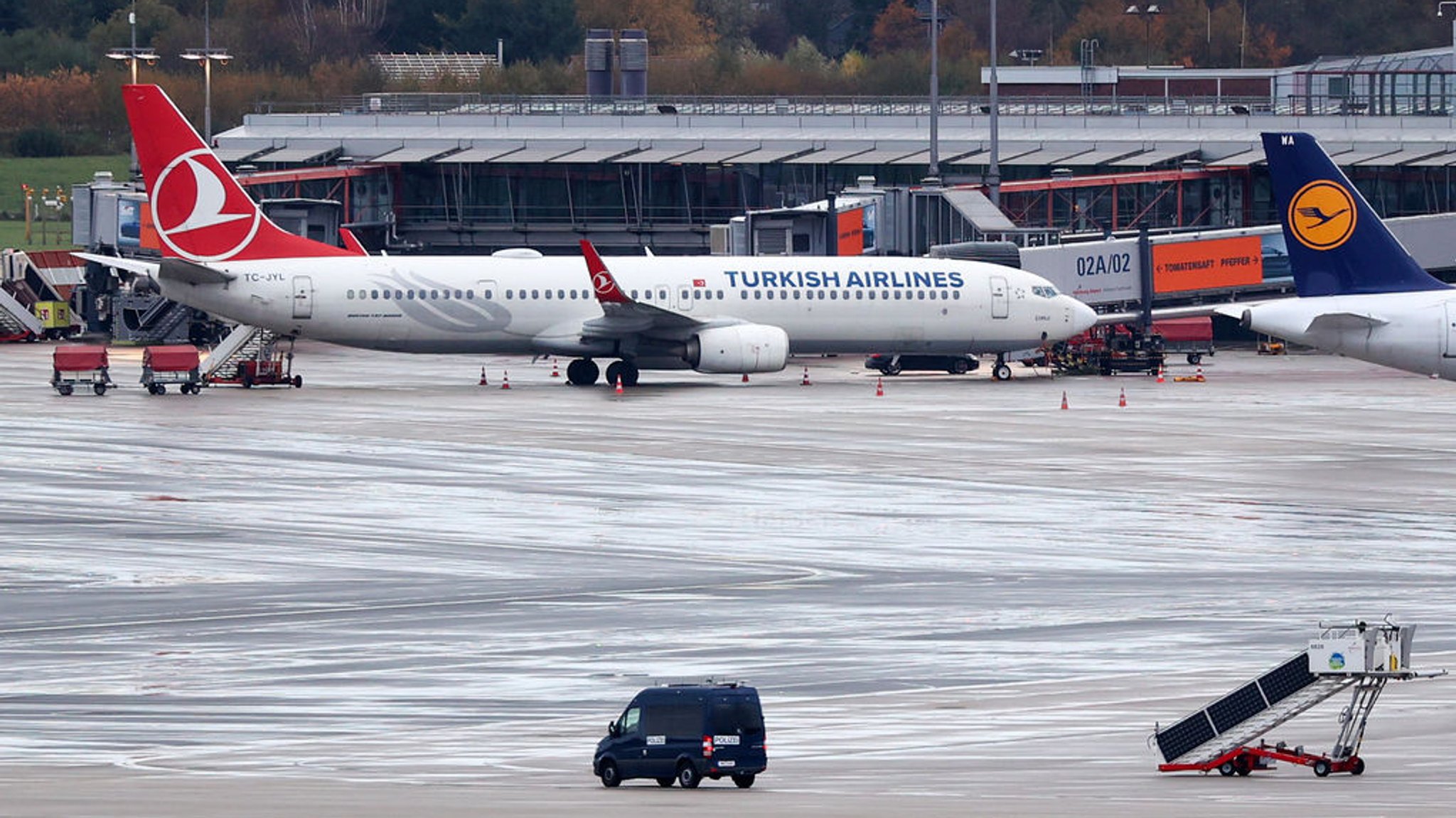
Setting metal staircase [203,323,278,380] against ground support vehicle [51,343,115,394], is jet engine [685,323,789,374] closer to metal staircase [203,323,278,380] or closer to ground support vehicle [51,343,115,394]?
metal staircase [203,323,278,380]

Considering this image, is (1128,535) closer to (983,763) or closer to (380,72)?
(983,763)

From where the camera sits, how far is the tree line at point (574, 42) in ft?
414

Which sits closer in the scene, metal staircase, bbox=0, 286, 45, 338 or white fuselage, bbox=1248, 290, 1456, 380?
white fuselage, bbox=1248, 290, 1456, 380

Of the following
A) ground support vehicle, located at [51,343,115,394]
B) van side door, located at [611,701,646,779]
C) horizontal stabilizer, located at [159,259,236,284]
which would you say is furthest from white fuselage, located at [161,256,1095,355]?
van side door, located at [611,701,646,779]

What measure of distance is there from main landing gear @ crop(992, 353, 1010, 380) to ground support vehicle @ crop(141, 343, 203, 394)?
21.6 m

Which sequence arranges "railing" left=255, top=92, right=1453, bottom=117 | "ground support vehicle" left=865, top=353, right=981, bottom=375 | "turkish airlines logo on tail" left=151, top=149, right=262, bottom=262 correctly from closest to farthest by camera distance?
"turkish airlines logo on tail" left=151, top=149, right=262, bottom=262
"ground support vehicle" left=865, top=353, right=981, bottom=375
"railing" left=255, top=92, right=1453, bottom=117

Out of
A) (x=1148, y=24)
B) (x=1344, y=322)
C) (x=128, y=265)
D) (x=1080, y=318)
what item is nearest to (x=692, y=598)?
(x=1344, y=322)

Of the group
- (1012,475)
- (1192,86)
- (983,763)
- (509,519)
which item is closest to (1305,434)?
(1012,475)

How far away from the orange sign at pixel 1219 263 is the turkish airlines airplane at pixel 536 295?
12253mm

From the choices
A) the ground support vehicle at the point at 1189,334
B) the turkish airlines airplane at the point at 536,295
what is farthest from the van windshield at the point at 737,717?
the ground support vehicle at the point at 1189,334

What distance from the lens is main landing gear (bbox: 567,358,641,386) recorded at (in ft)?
198

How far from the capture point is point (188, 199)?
59250 millimetres

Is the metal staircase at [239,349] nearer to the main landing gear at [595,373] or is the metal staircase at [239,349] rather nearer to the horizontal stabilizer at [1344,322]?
the main landing gear at [595,373]

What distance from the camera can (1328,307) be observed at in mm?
44000
